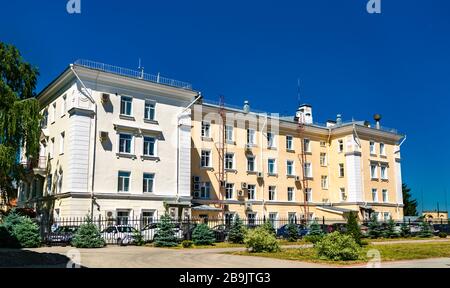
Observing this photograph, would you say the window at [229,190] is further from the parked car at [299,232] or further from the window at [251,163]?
the parked car at [299,232]

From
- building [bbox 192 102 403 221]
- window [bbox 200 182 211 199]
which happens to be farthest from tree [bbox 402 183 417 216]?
window [bbox 200 182 211 199]

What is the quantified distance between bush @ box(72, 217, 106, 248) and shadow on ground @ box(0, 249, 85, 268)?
6270 mm

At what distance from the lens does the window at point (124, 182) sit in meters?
34.1

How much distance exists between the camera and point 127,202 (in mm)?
33938

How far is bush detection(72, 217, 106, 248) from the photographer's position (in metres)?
23.4

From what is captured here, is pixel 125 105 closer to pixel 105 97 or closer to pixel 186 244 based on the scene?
pixel 105 97

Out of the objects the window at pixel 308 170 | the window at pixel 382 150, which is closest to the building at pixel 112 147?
the window at pixel 308 170

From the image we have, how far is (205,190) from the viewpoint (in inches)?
1597

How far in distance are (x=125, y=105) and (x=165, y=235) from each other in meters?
13.2

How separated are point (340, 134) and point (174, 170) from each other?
21746mm

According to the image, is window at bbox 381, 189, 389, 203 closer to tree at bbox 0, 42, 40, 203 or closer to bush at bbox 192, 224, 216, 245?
bush at bbox 192, 224, 216, 245

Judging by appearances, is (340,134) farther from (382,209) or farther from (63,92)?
(63,92)

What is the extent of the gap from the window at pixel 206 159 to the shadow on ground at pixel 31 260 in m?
24.4
